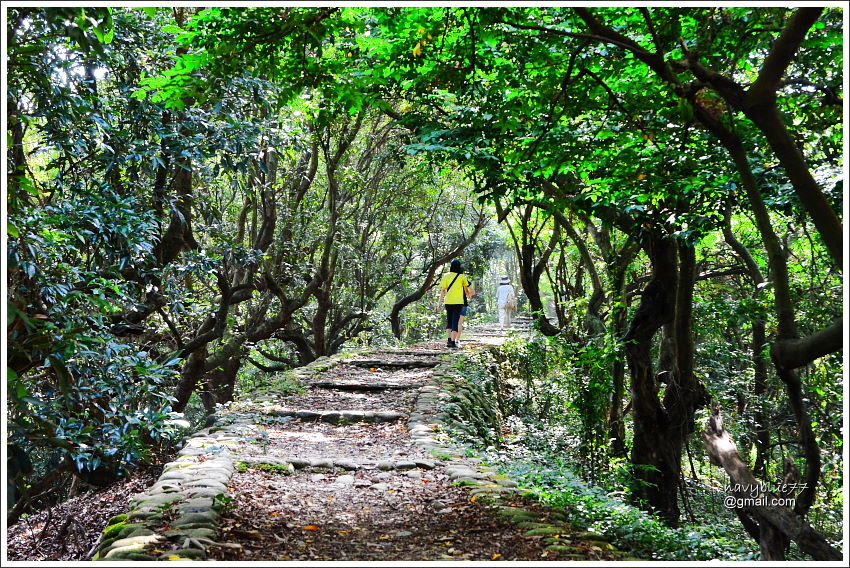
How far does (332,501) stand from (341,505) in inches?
5.6

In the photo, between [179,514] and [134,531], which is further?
[179,514]

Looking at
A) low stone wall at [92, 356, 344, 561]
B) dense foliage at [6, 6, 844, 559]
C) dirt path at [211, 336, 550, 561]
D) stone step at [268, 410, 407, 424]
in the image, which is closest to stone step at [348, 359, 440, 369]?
dense foliage at [6, 6, 844, 559]

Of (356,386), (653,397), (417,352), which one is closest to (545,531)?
(653,397)

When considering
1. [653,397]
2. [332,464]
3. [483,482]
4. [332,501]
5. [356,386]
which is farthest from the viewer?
[356,386]

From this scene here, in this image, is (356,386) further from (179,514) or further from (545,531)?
(545,531)

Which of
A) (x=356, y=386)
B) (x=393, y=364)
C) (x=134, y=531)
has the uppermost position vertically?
(x=393, y=364)

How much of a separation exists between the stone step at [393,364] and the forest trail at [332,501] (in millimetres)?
3965

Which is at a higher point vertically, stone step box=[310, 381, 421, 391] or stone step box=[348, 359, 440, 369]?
stone step box=[348, 359, 440, 369]

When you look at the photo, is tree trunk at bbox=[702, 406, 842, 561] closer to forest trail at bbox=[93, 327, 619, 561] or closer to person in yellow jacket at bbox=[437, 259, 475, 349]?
forest trail at bbox=[93, 327, 619, 561]

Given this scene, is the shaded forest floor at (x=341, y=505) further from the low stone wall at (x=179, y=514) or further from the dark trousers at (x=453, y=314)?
the dark trousers at (x=453, y=314)

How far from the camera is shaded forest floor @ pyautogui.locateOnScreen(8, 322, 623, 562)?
414cm

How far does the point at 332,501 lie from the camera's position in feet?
17.4

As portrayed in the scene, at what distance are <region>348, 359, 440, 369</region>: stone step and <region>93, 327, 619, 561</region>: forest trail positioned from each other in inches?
156

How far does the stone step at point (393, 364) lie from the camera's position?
12.8 metres
